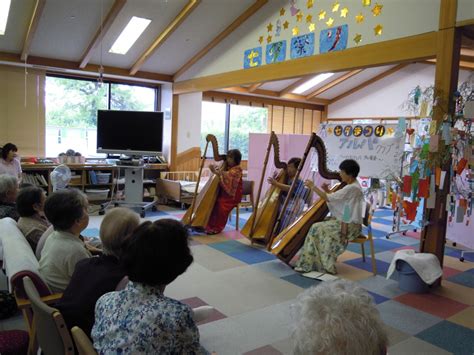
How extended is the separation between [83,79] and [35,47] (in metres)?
1.30

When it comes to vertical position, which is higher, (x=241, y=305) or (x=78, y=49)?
(x=78, y=49)

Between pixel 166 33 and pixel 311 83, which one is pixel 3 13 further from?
pixel 311 83

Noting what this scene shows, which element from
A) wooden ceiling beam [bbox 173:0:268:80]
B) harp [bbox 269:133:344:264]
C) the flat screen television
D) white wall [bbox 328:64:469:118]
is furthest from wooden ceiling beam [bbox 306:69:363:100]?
harp [bbox 269:133:344:264]

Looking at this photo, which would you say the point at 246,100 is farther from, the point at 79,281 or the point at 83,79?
the point at 79,281

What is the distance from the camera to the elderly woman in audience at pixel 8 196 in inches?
121

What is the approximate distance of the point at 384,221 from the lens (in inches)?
283

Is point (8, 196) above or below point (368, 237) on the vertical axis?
above

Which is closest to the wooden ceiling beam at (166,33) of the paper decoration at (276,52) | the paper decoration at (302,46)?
the paper decoration at (276,52)

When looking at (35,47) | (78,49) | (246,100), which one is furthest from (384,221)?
(35,47)

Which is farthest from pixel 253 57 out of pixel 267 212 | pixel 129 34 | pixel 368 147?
pixel 267 212

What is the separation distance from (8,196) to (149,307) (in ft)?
8.08

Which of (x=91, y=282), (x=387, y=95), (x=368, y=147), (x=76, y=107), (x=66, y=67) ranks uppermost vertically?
(x=387, y=95)

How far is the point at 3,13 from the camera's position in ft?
18.4

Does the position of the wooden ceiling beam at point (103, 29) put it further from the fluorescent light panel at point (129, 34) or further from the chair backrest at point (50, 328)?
the chair backrest at point (50, 328)
